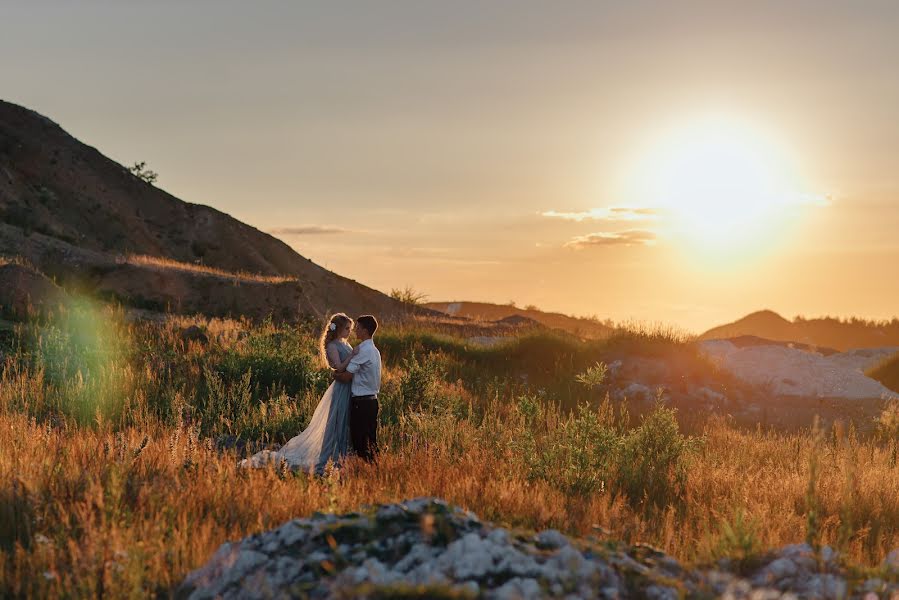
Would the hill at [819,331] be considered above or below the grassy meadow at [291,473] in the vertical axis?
above

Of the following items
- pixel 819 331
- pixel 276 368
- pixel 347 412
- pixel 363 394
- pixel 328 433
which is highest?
pixel 819 331

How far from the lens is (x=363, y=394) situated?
26.7 feet

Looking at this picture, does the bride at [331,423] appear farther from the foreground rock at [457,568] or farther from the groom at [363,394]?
the foreground rock at [457,568]

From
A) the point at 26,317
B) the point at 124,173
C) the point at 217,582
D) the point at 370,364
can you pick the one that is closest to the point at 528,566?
the point at 217,582

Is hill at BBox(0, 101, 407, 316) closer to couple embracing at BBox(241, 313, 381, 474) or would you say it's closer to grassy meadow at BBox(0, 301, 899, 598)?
grassy meadow at BBox(0, 301, 899, 598)

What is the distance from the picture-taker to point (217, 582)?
3.25 meters

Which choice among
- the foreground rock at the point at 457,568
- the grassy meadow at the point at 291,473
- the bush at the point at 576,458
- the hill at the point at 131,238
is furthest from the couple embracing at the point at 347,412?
the hill at the point at 131,238

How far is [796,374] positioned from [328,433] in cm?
1615

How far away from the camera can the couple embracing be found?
8.04 meters

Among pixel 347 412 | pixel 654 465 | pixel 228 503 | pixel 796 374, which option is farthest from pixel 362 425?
pixel 796 374

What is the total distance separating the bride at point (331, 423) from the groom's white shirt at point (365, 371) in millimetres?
137

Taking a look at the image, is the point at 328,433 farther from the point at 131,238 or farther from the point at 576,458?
the point at 131,238

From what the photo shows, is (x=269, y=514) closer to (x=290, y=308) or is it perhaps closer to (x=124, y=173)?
(x=290, y=308)

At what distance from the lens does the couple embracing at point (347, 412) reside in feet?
26.4
